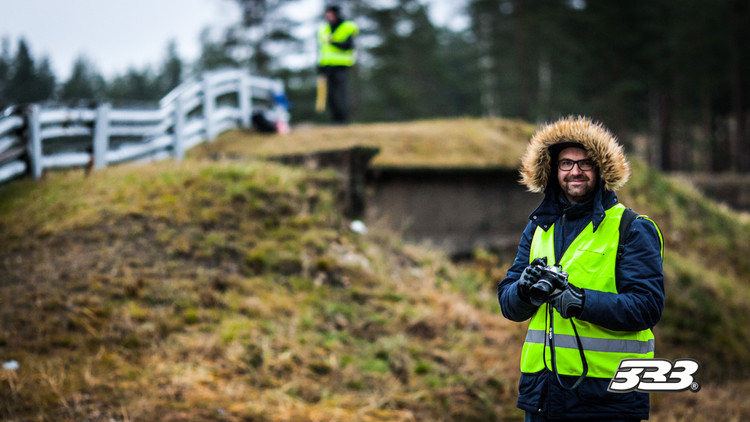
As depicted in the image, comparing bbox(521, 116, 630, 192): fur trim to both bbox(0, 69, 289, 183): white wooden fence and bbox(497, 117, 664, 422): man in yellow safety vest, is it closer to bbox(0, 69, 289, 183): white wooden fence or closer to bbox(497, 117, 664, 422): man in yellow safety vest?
bbox(497, 117, 664, 422): man in yellow safety vest

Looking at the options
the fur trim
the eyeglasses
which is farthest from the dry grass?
the eyeglasses

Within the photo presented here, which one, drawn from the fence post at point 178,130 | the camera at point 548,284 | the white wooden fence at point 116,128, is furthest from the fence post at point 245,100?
the camera at point 548,284

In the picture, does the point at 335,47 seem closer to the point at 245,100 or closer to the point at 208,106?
the point at 245,100

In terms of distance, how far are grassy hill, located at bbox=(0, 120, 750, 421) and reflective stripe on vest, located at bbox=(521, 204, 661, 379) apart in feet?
9.32

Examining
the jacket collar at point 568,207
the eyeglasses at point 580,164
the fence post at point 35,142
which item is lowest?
the jacket collar at point 568,207

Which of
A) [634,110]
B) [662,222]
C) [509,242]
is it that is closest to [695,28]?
[634,110]

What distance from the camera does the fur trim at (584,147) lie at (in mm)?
2816

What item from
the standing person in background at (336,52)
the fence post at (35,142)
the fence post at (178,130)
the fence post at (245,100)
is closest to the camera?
the fence post at (35,142)

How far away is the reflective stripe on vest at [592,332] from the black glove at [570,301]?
4.4 inches

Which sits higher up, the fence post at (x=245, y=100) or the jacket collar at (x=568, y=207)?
the fence post at (x=245, y=100)

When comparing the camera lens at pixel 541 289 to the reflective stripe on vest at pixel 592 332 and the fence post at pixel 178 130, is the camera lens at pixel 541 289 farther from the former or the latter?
the fence post at pixel 178 130

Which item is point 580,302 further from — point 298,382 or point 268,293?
point 268,293

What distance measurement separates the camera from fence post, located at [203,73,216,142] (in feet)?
34.9

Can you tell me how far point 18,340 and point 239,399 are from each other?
6.67ft
